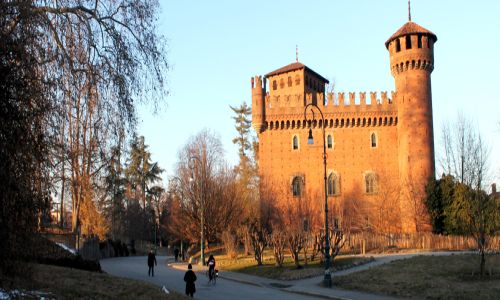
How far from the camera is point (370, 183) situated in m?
56.4

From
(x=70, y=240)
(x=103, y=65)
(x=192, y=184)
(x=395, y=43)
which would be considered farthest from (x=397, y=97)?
(x=103, y=65)

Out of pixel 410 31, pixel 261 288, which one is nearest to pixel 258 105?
pixel 410 31

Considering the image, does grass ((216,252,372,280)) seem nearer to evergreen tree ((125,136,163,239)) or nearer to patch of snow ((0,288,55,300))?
patch of snow ((0,288,55,300))

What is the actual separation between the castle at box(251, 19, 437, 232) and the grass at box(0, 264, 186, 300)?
125 feet

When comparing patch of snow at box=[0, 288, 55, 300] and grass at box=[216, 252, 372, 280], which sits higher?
patch of snow at box=[0, 288, 55, 300]

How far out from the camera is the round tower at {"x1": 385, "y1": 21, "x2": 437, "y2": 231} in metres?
52.5

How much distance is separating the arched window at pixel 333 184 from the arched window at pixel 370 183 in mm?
2812

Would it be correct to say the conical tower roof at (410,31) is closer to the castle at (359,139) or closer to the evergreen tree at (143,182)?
the castle at (359,139)

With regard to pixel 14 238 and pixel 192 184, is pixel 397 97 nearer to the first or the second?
pixel 192 184

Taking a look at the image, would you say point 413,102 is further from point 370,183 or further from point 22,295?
point 22,295

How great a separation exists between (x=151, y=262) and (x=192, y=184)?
953 inches


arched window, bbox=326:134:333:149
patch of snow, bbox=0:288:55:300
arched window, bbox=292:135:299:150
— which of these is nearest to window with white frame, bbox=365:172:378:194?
arched window, bbox=326:134:333:149

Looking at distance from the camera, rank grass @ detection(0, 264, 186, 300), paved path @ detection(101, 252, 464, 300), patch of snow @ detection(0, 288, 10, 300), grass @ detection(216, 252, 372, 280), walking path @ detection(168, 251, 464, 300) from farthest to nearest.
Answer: grass @ detection(216, 252, 372, 280) → paved path @ detection(101, 252, 464, 300) → walking path @ detection(168, 251, 464, 300) → grass @ detection(0, 264, 186, 300) → patch of snow @ detection(0, 288, 10, 300)

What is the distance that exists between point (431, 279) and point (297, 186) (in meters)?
35.3
